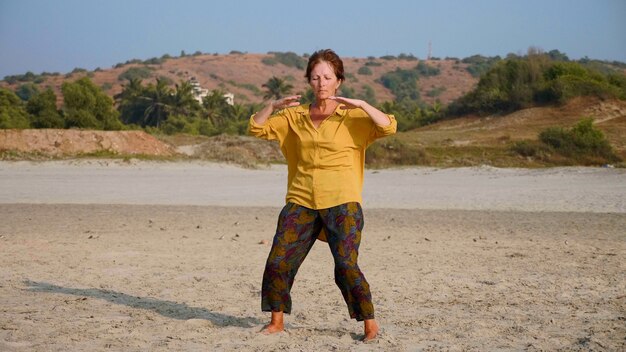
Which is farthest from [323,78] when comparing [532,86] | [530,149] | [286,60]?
[286,60]

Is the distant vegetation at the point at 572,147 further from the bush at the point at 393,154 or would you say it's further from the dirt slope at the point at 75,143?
the dirt slope at the point at 75,143

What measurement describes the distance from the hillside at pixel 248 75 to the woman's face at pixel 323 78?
97729 mm

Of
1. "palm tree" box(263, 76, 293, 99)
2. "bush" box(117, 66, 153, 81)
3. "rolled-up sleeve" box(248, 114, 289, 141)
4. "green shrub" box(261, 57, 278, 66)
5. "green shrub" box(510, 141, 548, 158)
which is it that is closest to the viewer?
"rolled-up sleeve" box(248, 114, 289, 141)

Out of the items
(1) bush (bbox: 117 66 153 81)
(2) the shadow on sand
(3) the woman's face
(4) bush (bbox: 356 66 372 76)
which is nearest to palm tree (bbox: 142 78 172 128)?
(1) bush (bbox: 117 66 153 81)

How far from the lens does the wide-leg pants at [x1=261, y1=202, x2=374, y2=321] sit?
18.0 feet

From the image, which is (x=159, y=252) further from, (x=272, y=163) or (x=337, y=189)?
(x=272, y=163)

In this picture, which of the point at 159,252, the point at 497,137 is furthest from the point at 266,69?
the point at 159,252

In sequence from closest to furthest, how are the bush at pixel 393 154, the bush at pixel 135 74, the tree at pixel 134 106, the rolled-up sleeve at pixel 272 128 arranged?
1. the rolled-up sleeve at pixel 272 128
2. the bush at pixel 393 154
3. the tree at pixel 134 106
4. the bush at pixel 135 74

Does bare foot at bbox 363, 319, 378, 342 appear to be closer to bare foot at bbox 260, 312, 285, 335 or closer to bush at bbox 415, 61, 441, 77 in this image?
bare foot at bbox 260, 312, 285, 335

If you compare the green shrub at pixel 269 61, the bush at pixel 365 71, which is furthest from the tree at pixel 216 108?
the green shrub at pixel 269 61

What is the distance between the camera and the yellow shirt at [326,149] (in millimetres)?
5516

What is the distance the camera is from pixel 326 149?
5.57m

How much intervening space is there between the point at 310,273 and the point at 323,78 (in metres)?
3.88

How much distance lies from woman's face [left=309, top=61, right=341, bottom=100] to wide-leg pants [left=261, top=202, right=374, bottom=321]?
27.6 inches
